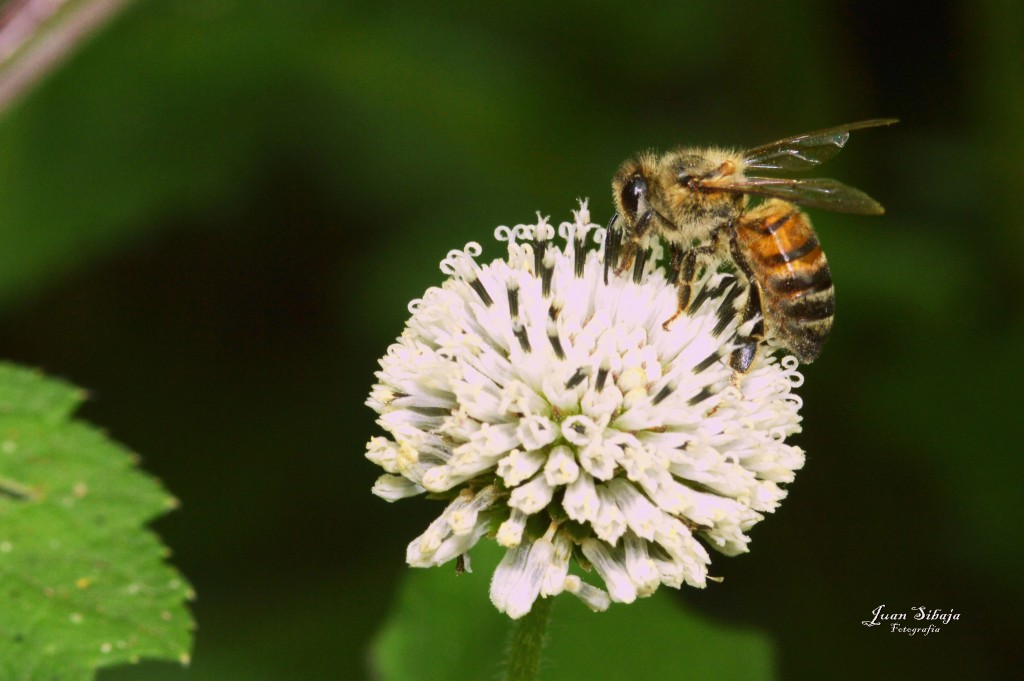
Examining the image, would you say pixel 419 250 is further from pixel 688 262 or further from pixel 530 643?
pixel 530 643

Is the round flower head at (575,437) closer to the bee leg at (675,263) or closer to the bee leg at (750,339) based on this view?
the bee leg at (750,339)

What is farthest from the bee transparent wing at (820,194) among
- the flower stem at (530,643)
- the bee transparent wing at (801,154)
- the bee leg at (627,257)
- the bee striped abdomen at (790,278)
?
the flower stem at (530,643)

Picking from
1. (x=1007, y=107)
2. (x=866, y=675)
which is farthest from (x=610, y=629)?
(x=1007, y=107)

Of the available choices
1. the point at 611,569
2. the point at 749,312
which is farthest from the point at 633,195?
the point at 611,569

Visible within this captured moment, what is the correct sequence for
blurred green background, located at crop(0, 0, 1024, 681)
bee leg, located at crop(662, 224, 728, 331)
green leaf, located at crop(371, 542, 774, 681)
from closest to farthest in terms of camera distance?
bee leg, located at crop(662, 224, 728, 331), green leaf, located at crop(371, 542, 774, 681), blurred green background, located at crop(0, 0, 1024, 681)

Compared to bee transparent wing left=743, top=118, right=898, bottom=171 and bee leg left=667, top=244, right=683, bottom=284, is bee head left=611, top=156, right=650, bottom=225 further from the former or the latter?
bee transparent wing left=743, top=118, right=898, bottom=171

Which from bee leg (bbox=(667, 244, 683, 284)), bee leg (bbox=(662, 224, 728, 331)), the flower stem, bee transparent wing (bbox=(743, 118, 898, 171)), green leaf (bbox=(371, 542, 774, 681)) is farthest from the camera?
bee transparent wing (bbox=(743, 118, 898, 171))

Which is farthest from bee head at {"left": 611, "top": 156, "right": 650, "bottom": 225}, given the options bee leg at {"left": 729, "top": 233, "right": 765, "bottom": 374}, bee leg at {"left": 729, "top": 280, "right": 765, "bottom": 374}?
bee leg at {"left": 729, "top": 280, "right": 765, "bottom": 374}

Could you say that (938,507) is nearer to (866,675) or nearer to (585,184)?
(866,675)
